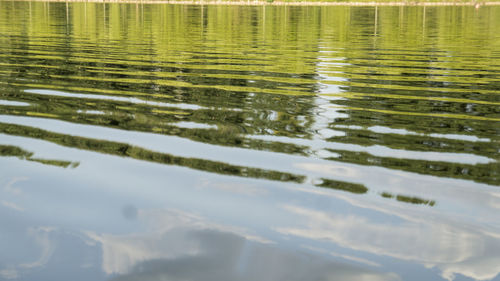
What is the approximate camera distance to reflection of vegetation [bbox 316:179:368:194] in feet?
23.5

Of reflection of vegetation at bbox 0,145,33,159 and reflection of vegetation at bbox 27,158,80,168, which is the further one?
reflection of vegetation at bbox 0,145,33,159

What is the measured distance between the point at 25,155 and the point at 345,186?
410 centimetres

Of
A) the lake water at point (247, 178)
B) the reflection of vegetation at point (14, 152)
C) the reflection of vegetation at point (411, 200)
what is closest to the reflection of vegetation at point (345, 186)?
the lake water at point (247, 178)

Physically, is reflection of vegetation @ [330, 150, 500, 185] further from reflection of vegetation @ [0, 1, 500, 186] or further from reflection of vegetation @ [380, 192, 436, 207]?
reflection of vegetation @ [380, 192, 436, 207]

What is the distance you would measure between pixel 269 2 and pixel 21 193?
11543 centimetres

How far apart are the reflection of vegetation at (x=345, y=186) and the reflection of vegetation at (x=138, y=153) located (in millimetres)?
306

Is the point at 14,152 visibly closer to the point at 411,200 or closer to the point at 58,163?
the point at 58,163

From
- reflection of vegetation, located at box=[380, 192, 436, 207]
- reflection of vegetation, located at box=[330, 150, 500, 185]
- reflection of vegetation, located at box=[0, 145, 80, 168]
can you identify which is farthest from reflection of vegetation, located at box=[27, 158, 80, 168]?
reflection of vegetation, located at box=[380, 192, 436, 207]

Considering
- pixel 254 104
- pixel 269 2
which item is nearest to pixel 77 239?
pixel 254 104

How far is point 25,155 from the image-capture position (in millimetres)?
8461

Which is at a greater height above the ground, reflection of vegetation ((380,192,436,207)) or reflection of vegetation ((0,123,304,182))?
reflection of vegetation ((0,123,304,182))

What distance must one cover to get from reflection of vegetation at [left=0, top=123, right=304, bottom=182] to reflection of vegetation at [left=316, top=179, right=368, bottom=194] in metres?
0.31

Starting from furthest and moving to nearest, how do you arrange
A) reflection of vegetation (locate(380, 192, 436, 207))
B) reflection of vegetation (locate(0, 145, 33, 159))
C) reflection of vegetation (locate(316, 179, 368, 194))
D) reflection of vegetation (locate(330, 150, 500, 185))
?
reflection of vegetation (locate(0, 145, 33, 159)), reflection of vegetation (locate(330, 150, 500, 185)), reflection of vegetation (locate(316, 179, 368, 194)), reflection of vegetation (locate(380, 192, 436, 207))

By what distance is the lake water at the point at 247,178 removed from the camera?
545cm
